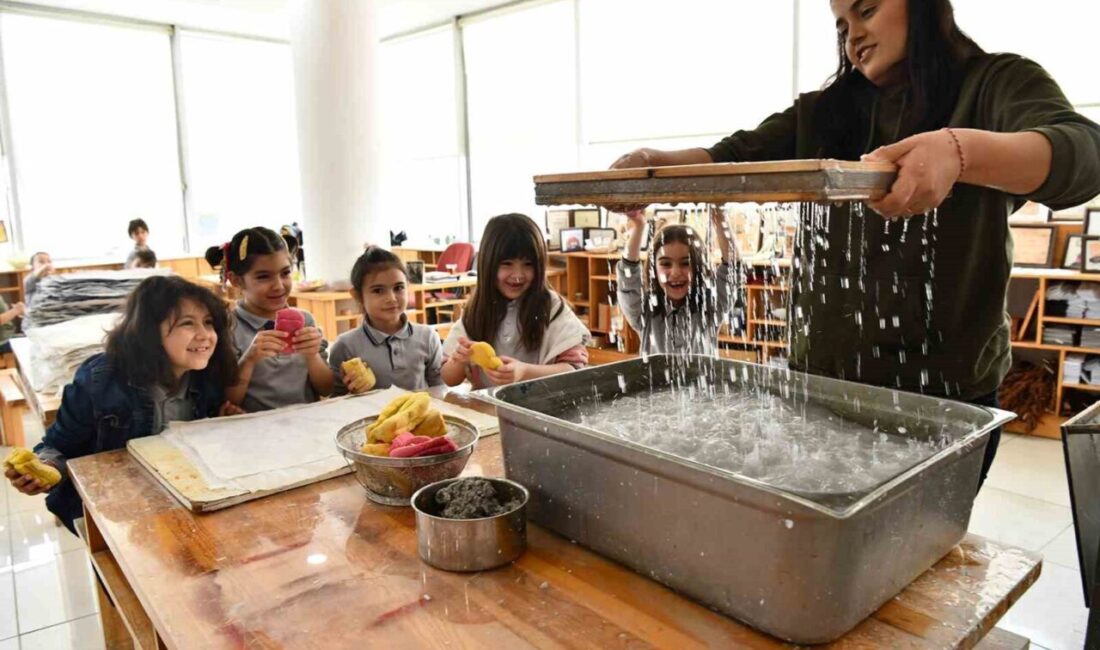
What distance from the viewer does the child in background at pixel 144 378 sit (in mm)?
1695

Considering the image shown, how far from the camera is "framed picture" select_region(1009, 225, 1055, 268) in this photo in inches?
159

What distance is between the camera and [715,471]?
801 millimetres

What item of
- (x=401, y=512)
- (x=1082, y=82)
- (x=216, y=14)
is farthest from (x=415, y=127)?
(x=401, y=512)

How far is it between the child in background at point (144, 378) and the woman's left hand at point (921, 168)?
1.58 meters

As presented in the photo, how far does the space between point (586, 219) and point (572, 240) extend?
325 mm

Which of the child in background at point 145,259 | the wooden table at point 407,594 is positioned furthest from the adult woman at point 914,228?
the child in background at point 145,259

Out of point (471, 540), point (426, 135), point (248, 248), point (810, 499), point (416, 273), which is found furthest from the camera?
point (426, 135)

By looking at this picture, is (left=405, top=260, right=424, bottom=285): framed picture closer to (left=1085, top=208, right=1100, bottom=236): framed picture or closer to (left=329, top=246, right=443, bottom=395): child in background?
(left=329, top=246, right=443, bottom=395): child in background

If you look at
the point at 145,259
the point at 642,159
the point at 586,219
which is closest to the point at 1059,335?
the point at 642,159

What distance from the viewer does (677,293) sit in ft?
8.36

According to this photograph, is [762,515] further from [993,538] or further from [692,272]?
[993,538]

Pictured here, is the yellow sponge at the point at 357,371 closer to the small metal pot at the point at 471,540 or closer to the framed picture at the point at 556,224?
the small metal pot at the point at 471,540

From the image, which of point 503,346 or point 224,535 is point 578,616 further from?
point 503,346

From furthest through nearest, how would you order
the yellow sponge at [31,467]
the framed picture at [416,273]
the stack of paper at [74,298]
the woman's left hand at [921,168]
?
the framed picture at [416,273] → the stack of paper at [74,298] → the yellow sponge at [31,467] → the woman's left hand at [921,168]
